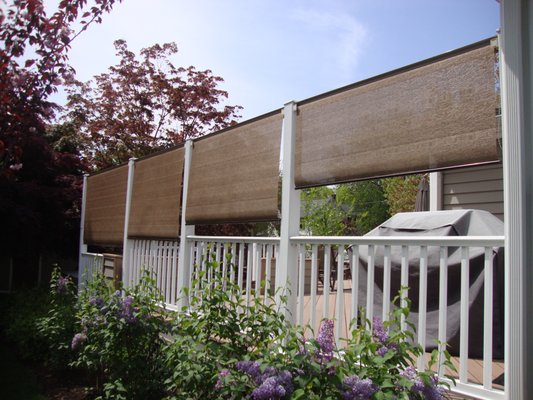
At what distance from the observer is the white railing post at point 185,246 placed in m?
4.75

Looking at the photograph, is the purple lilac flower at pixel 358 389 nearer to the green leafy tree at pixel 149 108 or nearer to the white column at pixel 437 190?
the white column at pixel 437 190

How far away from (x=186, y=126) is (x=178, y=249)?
578 cm

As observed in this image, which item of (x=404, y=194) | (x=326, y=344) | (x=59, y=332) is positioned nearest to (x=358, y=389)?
(x=326, y=344)

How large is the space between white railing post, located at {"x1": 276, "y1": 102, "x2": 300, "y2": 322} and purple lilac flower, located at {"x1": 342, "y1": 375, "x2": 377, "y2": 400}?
1.55 meters

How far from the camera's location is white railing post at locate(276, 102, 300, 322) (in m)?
3.39

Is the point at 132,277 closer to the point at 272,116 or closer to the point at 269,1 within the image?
the point at 272,116

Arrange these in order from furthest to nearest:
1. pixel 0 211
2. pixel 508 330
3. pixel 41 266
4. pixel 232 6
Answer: pixel 41 266 → pixel 0 211 → pixel 232 6 → pixel 508 330

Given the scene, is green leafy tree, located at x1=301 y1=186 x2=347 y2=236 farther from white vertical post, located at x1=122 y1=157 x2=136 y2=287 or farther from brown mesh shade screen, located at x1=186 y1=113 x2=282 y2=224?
brown mesh shade screen, located at x1=186 y1=113 x2=282 y2=224

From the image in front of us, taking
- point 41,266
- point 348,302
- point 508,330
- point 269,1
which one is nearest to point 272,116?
point 269,1

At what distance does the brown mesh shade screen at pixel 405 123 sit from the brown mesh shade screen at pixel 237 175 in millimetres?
367

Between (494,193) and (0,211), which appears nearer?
(494,193)

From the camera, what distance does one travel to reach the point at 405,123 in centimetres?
270

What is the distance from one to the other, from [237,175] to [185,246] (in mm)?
1161

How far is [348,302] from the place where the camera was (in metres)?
5.75
